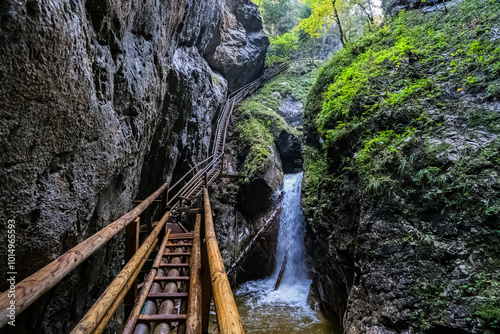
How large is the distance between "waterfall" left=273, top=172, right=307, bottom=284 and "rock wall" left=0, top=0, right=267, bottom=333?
24.2 feet

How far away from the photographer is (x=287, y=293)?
8898 mm

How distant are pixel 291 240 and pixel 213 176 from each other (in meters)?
4.51

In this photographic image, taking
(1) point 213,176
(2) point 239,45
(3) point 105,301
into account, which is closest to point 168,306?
(3) point 105,301

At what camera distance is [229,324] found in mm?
977

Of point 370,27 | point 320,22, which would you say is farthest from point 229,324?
point 320,22

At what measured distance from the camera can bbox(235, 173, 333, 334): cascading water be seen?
661 centimetres

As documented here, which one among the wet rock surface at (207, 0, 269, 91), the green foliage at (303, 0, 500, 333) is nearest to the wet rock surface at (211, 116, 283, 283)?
the green foliage at (303, 0, 500, 333)

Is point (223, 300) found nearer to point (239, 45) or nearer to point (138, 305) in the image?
point (138, 305)

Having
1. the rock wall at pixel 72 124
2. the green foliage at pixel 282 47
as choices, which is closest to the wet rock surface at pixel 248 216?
the rock wall at pixel 72 124

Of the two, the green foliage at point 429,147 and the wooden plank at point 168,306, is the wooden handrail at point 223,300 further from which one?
the green foliage at point 429,147

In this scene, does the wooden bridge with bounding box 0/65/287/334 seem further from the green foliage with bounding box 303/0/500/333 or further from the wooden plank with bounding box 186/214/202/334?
the green foliage with bounding box 303/0/500/333

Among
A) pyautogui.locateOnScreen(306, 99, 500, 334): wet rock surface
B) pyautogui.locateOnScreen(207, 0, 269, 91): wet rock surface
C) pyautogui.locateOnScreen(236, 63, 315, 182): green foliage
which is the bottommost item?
pyautogui.locateOnScreen(306, 99, 500, 334): wet rock surface

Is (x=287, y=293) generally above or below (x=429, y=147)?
below

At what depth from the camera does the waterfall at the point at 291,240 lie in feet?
33.0
